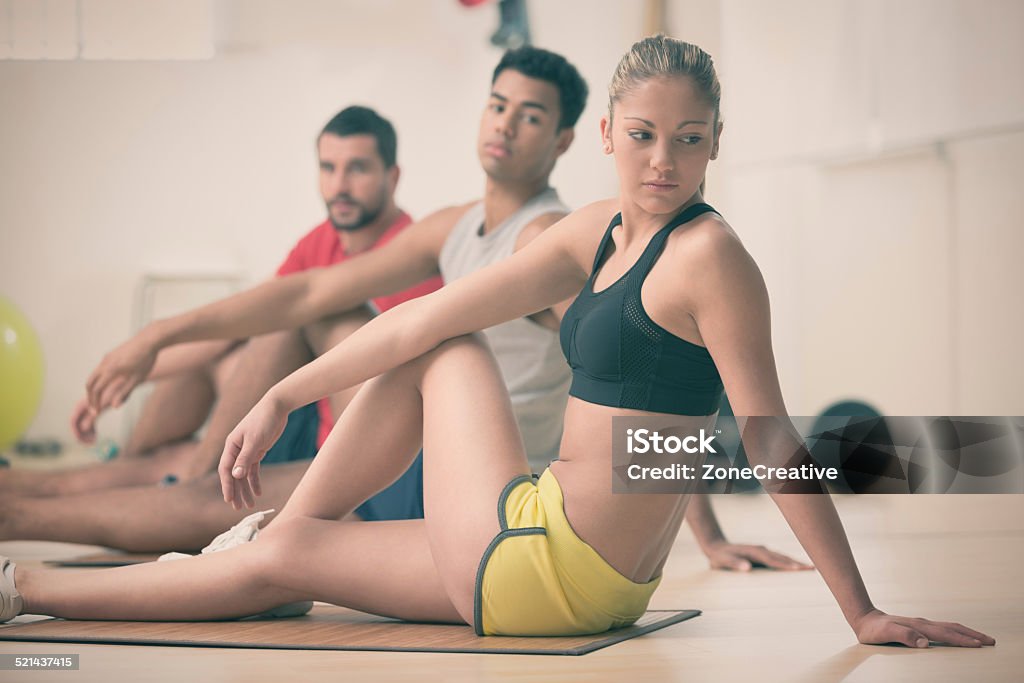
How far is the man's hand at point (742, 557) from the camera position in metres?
2.27

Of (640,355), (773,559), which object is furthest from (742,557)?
(640,355)

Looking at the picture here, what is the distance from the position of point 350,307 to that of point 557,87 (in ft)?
1.91

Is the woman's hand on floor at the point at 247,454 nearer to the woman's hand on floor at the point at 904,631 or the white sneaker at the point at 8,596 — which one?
the white sneaker at the point at 8,596

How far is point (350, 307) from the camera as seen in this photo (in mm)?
2361

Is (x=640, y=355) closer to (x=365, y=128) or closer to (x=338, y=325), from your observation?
(x=338, y=325)

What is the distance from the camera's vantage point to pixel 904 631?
4.40ft

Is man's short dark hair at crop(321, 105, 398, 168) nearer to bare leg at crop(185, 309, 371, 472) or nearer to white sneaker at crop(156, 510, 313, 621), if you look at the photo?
bare leg at crop(185, 309, 371, 472)

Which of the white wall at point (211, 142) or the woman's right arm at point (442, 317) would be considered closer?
the woman's right arm at point (442, 317)

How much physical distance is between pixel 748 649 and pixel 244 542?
67cm

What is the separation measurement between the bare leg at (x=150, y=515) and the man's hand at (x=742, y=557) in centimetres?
81

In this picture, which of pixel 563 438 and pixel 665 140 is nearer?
pixel 665 140

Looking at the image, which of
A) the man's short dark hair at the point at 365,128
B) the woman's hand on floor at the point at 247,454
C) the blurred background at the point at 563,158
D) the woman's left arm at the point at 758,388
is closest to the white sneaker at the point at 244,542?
the woman's hand on floor at the point at 247,454

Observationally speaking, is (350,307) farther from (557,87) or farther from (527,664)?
(527,664)

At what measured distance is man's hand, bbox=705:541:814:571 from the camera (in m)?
2.27
